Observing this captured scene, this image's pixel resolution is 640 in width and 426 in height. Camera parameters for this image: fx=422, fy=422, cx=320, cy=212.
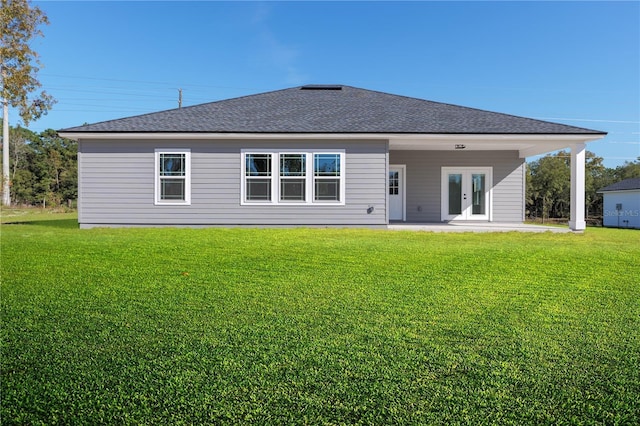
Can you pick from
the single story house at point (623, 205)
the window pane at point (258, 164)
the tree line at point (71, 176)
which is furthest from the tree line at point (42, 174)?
the single story house at point (623, 205)

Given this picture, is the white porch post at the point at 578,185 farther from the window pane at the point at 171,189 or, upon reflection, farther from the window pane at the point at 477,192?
the window pane at the point at 171,189

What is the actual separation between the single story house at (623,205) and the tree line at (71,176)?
10.1ft

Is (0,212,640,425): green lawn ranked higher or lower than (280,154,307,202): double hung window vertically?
lower

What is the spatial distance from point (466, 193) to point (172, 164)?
10.3 m

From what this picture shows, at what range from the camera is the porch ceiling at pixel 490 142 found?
12312 millimetres

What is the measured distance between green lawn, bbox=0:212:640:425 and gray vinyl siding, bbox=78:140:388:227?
18.5 ft

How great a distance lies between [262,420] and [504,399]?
1393 mm

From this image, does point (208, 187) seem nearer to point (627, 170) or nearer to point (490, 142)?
point (490, 142)

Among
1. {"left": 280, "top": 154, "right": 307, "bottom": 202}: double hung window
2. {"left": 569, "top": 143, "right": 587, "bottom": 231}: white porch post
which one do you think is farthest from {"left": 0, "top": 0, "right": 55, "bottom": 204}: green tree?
{"left": 569, "top": 143, "right": 587, "bottom": 231}: white porch post

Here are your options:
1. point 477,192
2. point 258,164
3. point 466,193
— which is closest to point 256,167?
point 258,164

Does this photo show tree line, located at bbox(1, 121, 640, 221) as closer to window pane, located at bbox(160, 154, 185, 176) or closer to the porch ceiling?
the porch ceiling

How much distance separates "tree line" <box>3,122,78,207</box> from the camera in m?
36.7

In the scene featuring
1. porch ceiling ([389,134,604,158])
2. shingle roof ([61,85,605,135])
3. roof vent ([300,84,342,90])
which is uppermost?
roof vent ([300,84,342,90])

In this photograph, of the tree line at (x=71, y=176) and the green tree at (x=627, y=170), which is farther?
the green tree at (x=627, y=170)
